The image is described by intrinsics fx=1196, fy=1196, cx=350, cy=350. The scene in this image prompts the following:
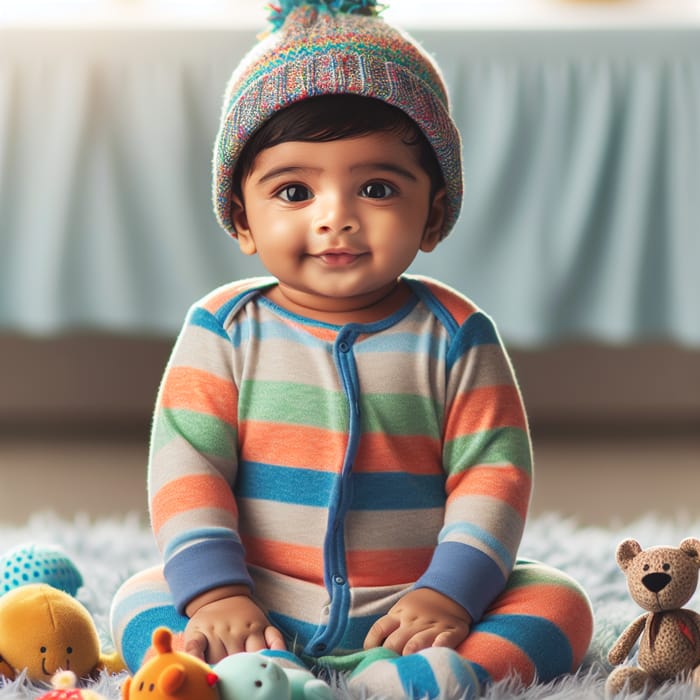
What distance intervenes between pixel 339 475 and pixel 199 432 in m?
0.12

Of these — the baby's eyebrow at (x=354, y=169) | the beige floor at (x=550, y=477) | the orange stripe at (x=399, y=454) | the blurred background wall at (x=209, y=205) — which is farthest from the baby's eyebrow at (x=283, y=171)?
the blurred background wall at (x=209, y=205)

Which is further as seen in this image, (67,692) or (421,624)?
(421,624)

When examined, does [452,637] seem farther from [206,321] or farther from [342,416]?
[206,321]

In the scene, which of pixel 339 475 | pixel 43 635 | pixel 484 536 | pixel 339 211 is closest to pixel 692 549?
pixel 484 536

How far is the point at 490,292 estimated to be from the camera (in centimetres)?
233

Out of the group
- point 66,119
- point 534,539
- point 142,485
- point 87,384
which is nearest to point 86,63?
point 66,119

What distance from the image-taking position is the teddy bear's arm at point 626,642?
946 millimetres

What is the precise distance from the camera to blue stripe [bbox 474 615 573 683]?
3.04 feet

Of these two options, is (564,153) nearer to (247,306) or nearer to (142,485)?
(142,485)

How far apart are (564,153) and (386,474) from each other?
1434 mm

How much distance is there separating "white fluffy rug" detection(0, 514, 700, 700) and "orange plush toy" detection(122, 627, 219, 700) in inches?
7.4

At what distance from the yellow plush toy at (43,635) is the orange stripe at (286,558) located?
147 millimetres

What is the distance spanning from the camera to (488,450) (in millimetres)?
1013

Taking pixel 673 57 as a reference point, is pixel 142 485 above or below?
below
